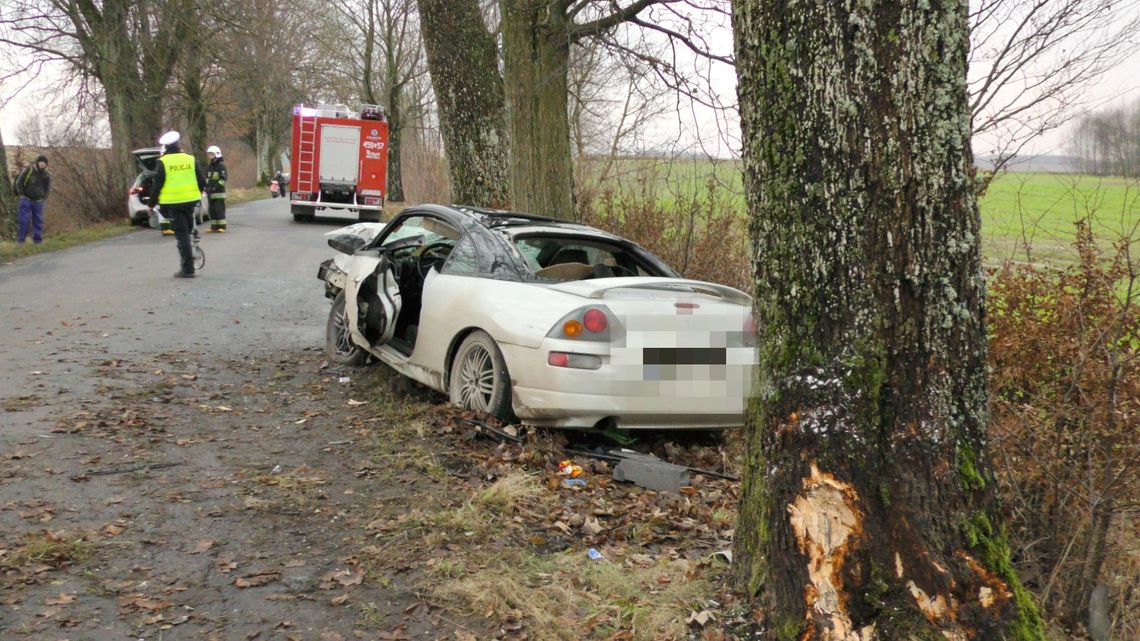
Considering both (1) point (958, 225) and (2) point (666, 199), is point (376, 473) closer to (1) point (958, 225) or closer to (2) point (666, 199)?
(1) point (958, 225)

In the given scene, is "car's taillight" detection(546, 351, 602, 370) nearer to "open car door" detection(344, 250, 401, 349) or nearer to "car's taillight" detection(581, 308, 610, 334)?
"car's taillight" detection(581, 308, 610, 334)

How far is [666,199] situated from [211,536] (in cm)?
830

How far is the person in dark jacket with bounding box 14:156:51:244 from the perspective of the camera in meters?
19.4

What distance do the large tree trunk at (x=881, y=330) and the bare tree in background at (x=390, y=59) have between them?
36.3 metres


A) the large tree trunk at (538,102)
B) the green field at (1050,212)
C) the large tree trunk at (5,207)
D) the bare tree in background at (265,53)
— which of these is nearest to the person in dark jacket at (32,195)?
the large tree trunk at (5,207)

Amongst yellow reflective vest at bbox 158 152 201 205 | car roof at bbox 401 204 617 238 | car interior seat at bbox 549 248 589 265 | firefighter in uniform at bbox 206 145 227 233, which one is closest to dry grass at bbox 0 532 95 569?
car roof at bbox 401 204 617 238

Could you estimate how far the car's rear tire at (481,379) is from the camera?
21.1 feet

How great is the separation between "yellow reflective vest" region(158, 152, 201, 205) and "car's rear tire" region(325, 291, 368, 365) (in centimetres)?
593

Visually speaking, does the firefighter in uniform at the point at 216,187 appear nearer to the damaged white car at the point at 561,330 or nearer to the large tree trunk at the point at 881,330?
the damaged white car at the point at 561,330

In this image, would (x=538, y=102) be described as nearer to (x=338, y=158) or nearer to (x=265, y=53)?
(x=338, y=158)

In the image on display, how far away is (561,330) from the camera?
609 cm

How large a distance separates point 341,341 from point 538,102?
418cm

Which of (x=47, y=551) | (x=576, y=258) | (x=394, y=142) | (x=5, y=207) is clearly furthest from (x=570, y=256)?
(x=394, y=142)

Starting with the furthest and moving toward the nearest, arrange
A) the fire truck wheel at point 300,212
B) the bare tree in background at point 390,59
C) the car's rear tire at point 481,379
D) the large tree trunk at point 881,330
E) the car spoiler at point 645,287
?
the bare tree in background at point 390,59 → the fire truck wheel at point 300,212 → the car's rear tire at point 481,379 → the car spoiler at point 645,287 → the large tree trunk at point 881,330
